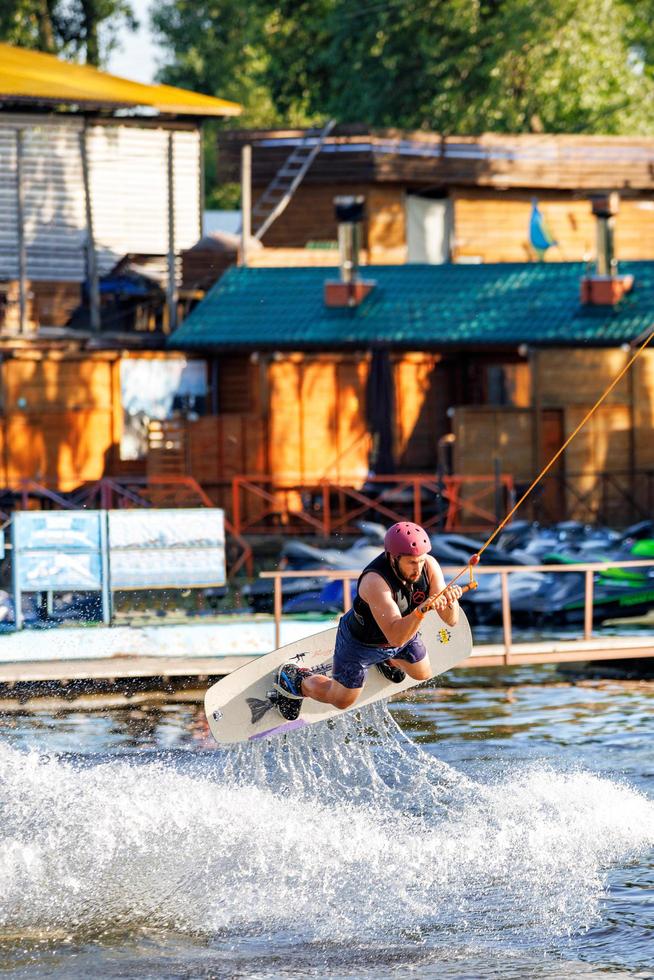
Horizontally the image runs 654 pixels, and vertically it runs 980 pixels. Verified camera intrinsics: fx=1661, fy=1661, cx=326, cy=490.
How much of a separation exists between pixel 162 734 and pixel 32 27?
4951 centimetres

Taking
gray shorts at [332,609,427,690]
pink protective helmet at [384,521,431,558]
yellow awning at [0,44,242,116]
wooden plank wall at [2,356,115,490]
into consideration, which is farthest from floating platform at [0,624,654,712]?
yellow awning at [0,44,242,116]

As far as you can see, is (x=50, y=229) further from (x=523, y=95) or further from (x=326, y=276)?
(x=523, y=95)

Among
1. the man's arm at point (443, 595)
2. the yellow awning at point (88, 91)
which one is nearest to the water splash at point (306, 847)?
the man's arm at point (443, 595)

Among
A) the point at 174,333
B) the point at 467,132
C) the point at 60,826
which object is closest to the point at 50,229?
the point at 174,333

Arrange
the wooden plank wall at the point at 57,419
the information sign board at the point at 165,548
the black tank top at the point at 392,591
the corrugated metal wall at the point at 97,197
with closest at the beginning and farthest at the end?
the black tank top at the point at 392,591 < the information sign board at the point at 165,548 < the wooden plank wall at the point at 57,419 < the corrugated metal wall at the point at 97,197

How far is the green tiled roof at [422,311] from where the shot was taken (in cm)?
3553

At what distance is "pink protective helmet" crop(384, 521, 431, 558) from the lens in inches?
448

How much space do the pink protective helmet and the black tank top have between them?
0.78 feet

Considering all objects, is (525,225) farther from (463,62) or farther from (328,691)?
(328,691)

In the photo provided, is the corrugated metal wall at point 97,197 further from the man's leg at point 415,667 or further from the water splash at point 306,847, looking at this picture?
the man's leg at point 415,667

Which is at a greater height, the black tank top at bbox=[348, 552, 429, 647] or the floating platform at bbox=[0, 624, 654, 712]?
the black tank top at bbox=[348, 552, 429, 647]

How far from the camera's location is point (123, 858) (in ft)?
40.0

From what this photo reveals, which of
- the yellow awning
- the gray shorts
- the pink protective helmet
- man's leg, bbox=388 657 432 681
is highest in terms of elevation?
the yellow awning

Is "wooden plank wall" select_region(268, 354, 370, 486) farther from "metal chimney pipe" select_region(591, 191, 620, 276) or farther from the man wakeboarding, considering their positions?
the man wakeboarding
